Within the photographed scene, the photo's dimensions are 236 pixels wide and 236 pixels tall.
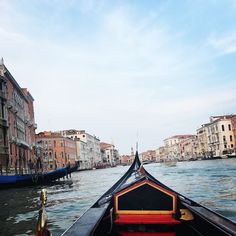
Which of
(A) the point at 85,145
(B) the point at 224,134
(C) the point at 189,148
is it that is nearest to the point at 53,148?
(A) the point at 85,145

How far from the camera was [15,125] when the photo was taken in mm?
22797

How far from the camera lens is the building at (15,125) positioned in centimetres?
2006

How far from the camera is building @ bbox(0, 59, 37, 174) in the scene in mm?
20062

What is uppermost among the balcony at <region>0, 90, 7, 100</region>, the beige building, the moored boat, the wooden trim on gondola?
the balcony at <region>0, 90, 7, 100</region>

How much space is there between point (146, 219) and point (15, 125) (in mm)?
21243

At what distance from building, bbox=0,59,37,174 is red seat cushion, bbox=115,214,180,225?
1440 centimetres

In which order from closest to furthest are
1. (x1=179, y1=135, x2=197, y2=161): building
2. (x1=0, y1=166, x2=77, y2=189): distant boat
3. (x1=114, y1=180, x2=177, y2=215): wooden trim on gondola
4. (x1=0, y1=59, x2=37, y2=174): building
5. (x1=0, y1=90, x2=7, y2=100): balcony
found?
(x1=114, y1=180, x2=177, y2=215): wooden trim on gondola
(x1=0, y1=166, x2=77, y2=189): distant boat
(x1=0, y1=90, x2=7, y2=100): balcony
(x1=0, y1=59, x2=37, y2=174): building
(x1=179, y1=135, x2=197, y2=161): building

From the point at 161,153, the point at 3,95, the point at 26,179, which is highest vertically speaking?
the point at 3,95

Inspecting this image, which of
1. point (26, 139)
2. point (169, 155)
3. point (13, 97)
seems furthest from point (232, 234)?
point (169, 155)

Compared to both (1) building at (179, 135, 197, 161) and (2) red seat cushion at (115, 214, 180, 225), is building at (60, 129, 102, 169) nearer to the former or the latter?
(1) building at (179, 135, 197, 161)

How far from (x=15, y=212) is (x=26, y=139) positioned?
20351 millimetres

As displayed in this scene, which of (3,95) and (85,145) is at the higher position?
(3,95)

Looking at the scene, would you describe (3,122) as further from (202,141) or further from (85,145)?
(202,141)

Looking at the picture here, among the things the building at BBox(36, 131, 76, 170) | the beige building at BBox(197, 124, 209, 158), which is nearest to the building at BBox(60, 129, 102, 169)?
the building at BBox(36, 131, 76, 170)
